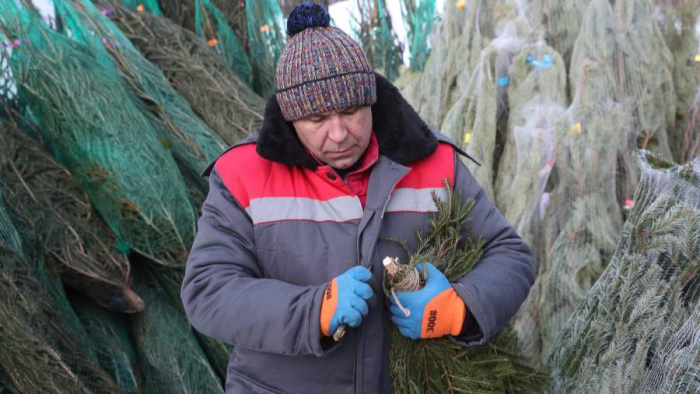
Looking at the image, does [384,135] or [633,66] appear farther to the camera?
[633,66]

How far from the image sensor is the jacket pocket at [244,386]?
177cm

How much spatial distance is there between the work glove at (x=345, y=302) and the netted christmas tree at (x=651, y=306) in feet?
2.56

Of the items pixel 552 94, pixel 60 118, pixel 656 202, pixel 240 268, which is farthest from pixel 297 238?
pixel 552 94

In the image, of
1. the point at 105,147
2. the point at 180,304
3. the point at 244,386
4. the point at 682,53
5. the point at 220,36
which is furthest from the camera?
the point at 220,36

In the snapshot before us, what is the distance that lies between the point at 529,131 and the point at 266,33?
2.06 metres

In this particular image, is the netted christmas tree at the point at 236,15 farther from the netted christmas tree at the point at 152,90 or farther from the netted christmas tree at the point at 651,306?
the netted christmas tree at the point at 651,306

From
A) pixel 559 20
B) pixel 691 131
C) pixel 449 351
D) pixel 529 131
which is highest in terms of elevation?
pixel 559 20

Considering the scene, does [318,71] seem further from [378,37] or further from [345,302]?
[378,37]

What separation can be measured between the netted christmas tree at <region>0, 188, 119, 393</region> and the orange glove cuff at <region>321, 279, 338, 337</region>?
1443 millimetres

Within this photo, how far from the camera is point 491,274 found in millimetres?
1744

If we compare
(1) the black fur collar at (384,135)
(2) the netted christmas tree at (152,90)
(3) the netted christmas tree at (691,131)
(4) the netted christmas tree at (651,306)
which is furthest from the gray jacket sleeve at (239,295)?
(3) the netted christmas tree at (691,131)

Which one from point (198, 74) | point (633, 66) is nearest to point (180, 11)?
point (198, 74)

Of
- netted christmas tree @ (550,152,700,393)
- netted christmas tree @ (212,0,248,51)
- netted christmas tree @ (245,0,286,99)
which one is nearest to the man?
netted christmas tree @ (550,152,700,393)

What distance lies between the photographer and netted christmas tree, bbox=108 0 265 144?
378 cm
